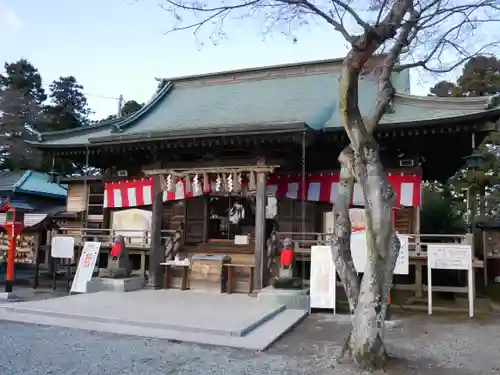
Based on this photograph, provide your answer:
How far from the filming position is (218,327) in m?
6.25

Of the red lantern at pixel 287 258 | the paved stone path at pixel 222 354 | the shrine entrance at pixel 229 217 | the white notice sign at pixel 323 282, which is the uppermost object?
the shrine entrance at pixel 229 217

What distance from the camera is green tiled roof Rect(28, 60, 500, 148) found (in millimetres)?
9931

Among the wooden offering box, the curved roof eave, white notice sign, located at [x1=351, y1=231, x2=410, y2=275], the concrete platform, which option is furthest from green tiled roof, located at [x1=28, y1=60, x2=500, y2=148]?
the concrete platform

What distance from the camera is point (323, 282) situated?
8281 mm

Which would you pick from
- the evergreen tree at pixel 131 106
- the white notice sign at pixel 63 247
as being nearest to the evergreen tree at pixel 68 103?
the evergreen tree at pixel 131 106

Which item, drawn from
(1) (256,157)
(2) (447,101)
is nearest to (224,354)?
(1) (256,157)

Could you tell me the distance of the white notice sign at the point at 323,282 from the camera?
26.9 feet

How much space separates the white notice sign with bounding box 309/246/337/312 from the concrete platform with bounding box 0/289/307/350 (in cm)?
52

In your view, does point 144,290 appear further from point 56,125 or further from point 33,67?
point 33,67

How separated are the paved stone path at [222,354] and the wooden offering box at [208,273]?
11.4ft

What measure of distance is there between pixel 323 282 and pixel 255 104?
6.45 m

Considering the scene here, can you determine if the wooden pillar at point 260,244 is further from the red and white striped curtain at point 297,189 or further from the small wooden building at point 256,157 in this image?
the red and white striped curtain at point 297,189

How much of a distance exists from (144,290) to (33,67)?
86.6 ft

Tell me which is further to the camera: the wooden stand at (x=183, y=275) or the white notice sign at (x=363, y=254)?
the wooden stand at (x=183, y=275)
